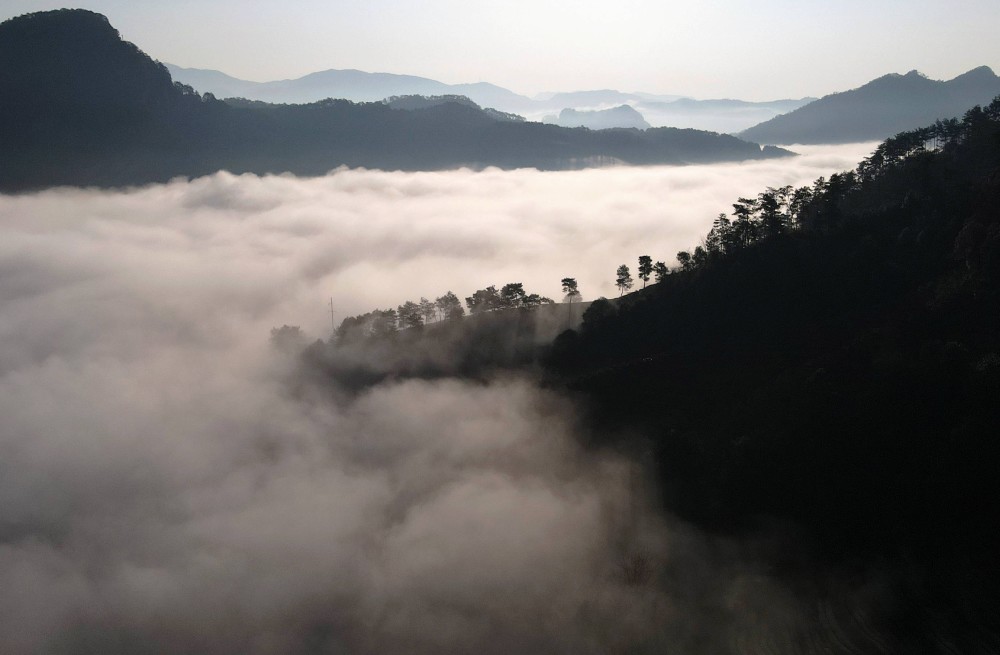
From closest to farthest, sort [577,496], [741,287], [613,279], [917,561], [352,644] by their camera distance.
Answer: [917,561], [352,644], [577,496], [741,287], [613,279]

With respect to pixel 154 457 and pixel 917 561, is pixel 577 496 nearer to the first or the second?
pixel 917 561

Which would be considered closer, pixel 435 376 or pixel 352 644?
pixel 352 644

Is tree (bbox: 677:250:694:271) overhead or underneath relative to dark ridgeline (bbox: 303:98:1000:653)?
overhead

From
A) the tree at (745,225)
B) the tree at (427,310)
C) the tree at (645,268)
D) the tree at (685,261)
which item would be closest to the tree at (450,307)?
the tree at (427,310)

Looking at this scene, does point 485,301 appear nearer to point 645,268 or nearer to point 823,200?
point 645,268

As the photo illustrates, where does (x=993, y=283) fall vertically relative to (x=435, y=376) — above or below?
above

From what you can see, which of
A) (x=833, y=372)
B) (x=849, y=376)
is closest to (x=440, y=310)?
(x=833, y=372)

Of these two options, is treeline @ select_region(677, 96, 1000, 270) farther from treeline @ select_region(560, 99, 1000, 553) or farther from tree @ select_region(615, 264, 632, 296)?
tree @ select_region(615, 264, 632, 296)

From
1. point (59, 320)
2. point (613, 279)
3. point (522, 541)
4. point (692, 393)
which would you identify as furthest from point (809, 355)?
point (59, 320)

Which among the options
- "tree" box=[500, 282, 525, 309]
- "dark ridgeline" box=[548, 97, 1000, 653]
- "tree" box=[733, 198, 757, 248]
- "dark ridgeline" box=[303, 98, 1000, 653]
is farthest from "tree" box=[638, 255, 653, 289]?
"tree" box=[500, 282, 525, 309]
